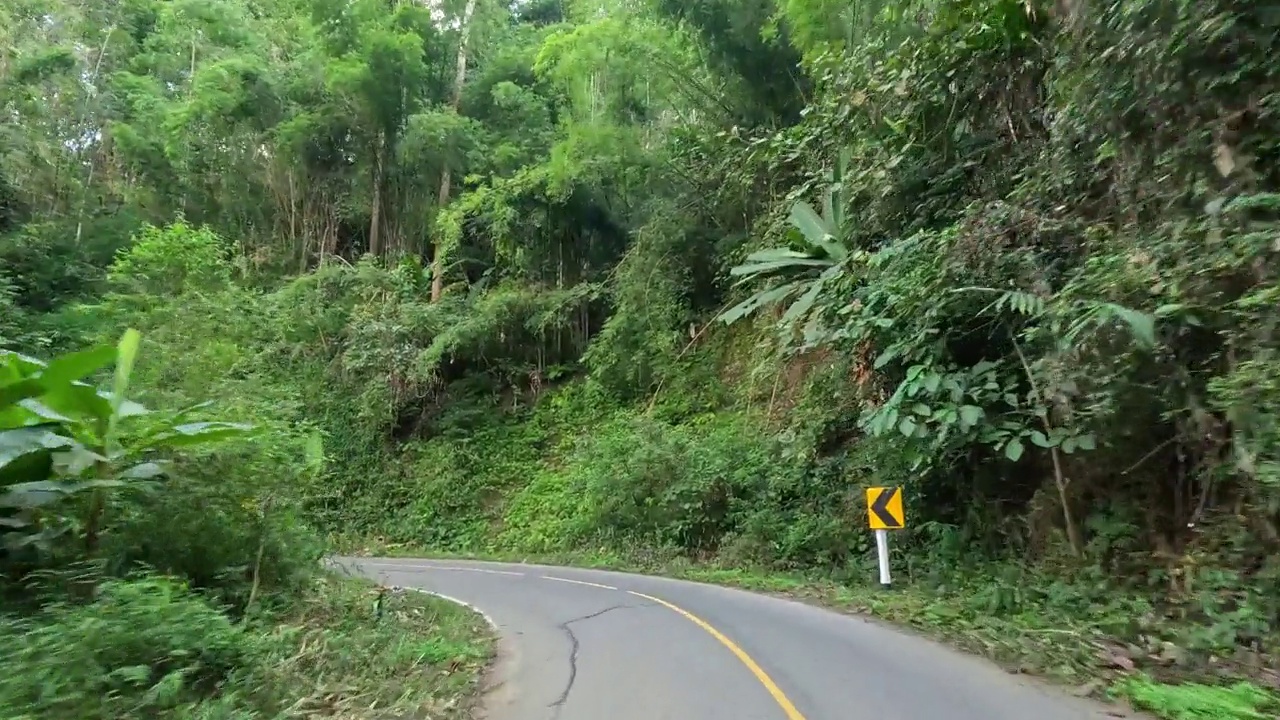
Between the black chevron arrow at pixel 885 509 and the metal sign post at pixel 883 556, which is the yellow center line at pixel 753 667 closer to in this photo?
the metal sign post at pixel 883 556

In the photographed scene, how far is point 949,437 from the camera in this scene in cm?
1091

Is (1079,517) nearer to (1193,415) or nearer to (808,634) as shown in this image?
(1193,415)

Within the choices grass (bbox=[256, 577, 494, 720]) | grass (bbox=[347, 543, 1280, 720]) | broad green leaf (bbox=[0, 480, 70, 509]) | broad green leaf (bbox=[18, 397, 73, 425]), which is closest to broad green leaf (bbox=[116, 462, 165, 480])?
broad green leaf (bbox=[0, 480, 70, 509])

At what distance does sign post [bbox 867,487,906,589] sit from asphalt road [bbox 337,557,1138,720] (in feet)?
5.28

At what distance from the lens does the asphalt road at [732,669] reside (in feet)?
20.0

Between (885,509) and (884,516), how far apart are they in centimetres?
10

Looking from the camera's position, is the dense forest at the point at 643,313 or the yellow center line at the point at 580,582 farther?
the yellow center line at the point at 580,582

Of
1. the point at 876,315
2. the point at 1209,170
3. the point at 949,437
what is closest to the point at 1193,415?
the point at 1209,170

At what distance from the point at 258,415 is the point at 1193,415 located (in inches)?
426

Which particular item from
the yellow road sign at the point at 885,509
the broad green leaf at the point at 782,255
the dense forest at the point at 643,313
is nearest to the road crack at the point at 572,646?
the dense forest at the point at 643,313

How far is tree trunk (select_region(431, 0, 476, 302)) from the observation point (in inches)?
1145

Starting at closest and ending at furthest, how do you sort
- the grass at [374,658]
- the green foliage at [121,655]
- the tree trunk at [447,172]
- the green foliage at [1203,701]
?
the green foliage at [121,655]
the green foliage at [1203,701]
the grass at [374,658]
the tree trunk at [447,172]

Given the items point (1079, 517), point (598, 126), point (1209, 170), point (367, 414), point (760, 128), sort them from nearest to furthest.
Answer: point (1209, 170) < point (1079, 517) < point (760, 128) < point (598, 126) < point (367, 414)

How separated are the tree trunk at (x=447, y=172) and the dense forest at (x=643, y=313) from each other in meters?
0.20
